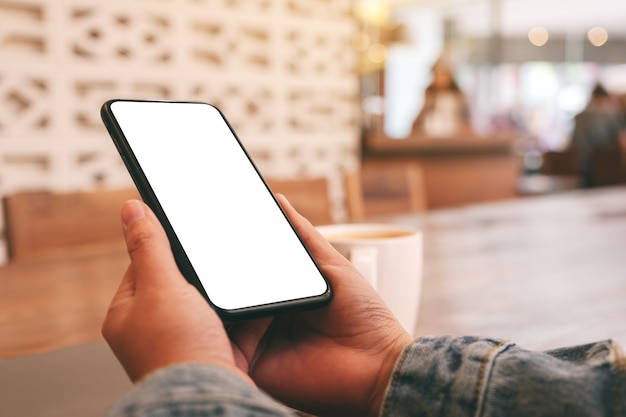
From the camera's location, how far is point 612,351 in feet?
1.00

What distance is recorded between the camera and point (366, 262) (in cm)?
47

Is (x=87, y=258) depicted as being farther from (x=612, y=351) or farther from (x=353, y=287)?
(x=612, y=351)

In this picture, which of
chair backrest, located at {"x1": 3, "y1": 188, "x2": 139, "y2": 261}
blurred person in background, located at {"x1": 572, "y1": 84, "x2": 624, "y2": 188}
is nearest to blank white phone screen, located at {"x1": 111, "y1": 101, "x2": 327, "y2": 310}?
chair backrest, located at {"x1": 3, "y1": 188, "x2": 139, "y2": 261}

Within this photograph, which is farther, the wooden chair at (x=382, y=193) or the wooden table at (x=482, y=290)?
the wooden chair at (x=382, y=193)

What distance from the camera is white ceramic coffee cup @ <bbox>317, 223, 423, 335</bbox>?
48 cm

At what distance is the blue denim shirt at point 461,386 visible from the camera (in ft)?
0.84

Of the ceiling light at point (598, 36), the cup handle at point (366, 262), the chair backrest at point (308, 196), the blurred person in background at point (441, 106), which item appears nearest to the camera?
the cup handle at point (366, 262)

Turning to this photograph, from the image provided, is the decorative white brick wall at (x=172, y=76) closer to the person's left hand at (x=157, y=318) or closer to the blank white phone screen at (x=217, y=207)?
the blank white phone screen at (x=217, y=207)

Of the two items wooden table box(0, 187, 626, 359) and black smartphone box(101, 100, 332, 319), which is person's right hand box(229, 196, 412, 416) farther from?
wooden table box(0, 187, 626, 359)

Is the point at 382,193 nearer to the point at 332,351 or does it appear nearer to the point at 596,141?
the point at 332,351

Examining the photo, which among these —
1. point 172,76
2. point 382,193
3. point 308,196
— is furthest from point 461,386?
point 172,76

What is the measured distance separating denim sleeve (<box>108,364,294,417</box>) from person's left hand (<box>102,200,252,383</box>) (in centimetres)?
2

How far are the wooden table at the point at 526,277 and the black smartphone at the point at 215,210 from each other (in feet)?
0.68

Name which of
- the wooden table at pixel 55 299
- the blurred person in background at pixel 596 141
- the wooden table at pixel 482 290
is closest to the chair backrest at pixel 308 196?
the wooden table at pixel 482 290
